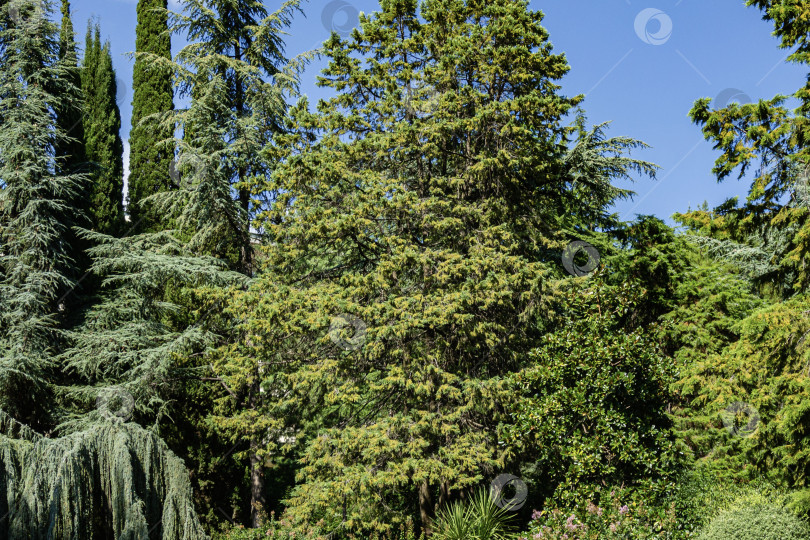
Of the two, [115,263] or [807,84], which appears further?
[115,263]

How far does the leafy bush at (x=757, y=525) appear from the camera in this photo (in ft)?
23.7

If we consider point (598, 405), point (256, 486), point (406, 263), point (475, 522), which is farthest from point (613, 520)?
point (256, 486)

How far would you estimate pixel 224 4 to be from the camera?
45.1ft

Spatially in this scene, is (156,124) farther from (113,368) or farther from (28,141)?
(113,368)

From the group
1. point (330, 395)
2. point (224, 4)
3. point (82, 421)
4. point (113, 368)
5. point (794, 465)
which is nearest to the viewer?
point (794, 465)

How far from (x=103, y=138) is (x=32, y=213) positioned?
3919 millimetres

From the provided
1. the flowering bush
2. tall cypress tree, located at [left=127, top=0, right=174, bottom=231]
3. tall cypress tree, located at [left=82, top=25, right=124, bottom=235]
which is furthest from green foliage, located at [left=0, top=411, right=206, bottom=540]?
tall cypress tree, located at [left=127, top=0, right=174, bottom=231]

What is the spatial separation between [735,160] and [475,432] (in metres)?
5.72

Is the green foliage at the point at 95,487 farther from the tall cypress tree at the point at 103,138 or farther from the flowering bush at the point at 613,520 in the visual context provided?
the tall cypress tree at the point at 103,138

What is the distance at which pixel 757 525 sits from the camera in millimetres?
7336

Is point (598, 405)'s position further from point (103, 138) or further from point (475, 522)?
point (103, 138)

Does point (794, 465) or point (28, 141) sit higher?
point (28, 141)

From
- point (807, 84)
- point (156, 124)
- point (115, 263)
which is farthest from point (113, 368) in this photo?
point (807, 84)

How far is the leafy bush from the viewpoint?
7219 mm
